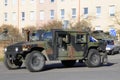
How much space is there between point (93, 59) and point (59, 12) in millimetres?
52172

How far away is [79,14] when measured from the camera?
70.6 m

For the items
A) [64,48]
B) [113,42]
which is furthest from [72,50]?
[113,42]

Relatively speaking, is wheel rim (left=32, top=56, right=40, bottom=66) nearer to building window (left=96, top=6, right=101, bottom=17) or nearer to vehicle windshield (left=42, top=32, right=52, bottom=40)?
vehicle windshield (left=42, top=32, right=52, bottom=40)

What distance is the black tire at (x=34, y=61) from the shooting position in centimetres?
1994

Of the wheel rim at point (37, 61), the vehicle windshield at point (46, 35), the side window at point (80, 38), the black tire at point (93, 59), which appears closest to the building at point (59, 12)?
the black tire at point (93, 59)

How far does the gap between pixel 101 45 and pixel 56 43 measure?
318 centimetres

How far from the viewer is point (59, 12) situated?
2923 inches

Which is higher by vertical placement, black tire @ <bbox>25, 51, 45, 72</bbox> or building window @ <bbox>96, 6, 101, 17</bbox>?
building window @ <bbox>96, 6, 101, 17</bbox>

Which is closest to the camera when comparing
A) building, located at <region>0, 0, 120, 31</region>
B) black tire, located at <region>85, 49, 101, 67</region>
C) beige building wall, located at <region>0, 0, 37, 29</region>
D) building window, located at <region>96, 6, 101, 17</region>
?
black tire, located at <region>85, 49, 101, 67</region>

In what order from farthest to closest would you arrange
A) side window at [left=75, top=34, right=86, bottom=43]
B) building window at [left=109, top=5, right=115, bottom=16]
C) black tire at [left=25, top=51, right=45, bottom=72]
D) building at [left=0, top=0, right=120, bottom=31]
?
building at [left=0, top=0, right=120, bottom=31], building window at [left=109, top=5, right=115, bottom=16], side window at [left=75, top=34, right=86, bottom=43], black tire at [left=25, top=51, right=45, bottom=72]

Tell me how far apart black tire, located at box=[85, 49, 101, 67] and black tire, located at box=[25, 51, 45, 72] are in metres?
3.00

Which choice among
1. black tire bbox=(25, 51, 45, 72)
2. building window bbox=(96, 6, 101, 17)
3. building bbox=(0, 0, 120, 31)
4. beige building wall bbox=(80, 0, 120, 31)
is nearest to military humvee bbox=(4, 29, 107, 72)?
black tire bbox=(25, 51, 45, 72)

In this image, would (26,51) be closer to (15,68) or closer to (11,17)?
(15,68)

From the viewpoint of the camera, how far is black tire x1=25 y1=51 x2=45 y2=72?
19.9 meters
